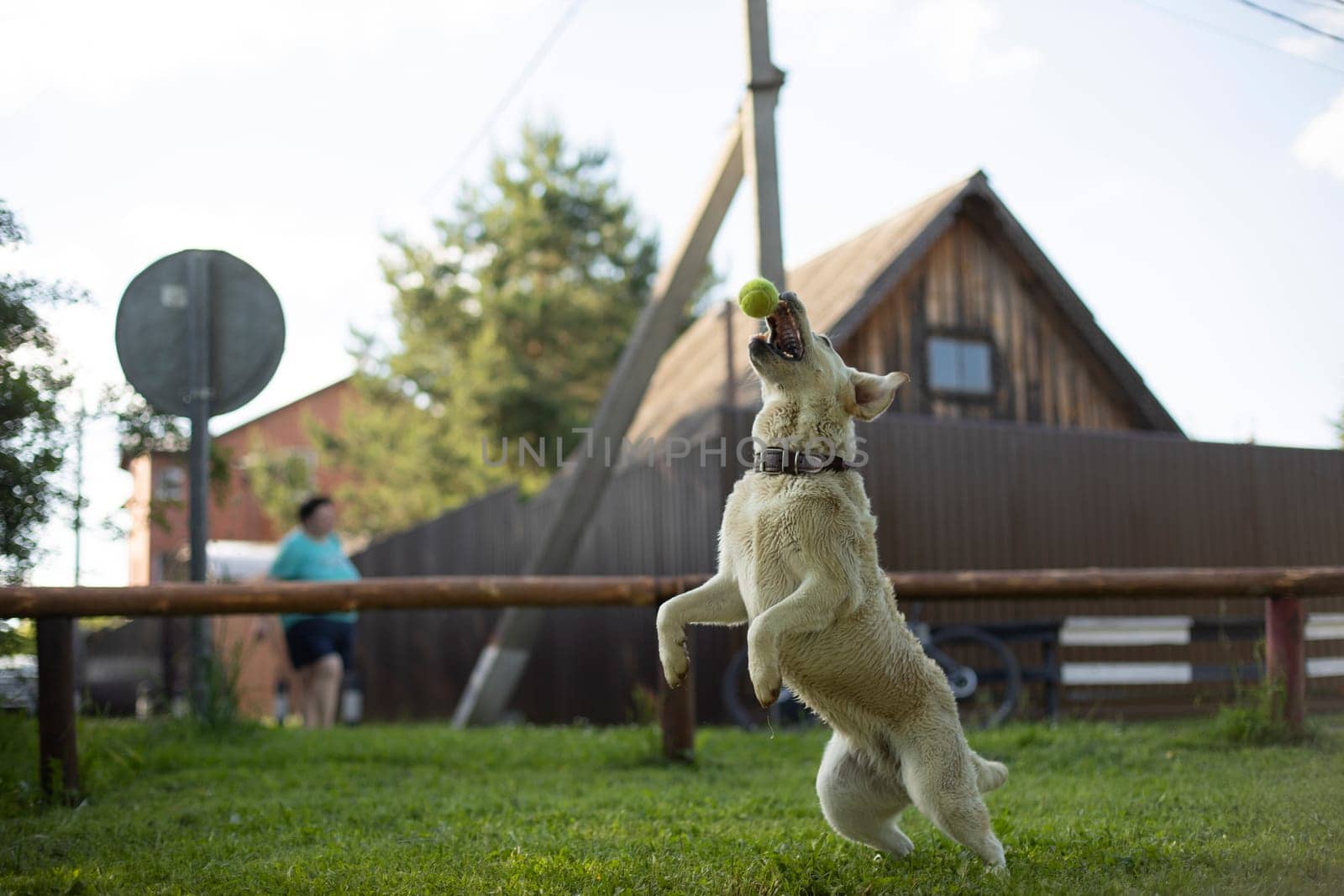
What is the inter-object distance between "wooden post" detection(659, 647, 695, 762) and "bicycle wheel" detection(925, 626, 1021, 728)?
225 cm

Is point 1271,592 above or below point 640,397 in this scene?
below

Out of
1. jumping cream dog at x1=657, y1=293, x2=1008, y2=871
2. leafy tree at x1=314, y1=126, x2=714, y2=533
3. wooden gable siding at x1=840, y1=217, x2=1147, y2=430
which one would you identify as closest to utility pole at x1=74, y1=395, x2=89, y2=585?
jumping cream dog at x1=657, y1=293, x2=1008, y2=871

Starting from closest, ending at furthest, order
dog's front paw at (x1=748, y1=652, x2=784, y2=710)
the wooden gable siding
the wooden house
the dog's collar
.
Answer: dog's front paw at (x1=748, y1=652, x2=784, y2=710) → the dog's collar → the wooden house → the wooden gable siding

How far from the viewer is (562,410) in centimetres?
2214

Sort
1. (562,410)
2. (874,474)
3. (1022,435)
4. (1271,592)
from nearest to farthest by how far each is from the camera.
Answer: (1271,592) < (874,474) < (1022,435) < (562,410)

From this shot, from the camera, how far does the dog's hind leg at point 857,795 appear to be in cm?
373

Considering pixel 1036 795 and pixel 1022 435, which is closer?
pixel 1036 795

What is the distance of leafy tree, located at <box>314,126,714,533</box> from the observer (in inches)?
904

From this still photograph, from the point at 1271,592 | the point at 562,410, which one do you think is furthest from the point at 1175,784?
the point at 562,410

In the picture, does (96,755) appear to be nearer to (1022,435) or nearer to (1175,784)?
(1175,784)

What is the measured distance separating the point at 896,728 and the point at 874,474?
Result: 6222mm

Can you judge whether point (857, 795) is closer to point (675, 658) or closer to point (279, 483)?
point (675, 658)

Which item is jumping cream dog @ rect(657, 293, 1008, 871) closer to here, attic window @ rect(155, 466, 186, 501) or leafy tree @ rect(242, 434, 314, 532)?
attic window @ rect(155, 466, 186, 501)

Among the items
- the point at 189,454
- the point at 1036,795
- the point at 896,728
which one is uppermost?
the point at 189,454
